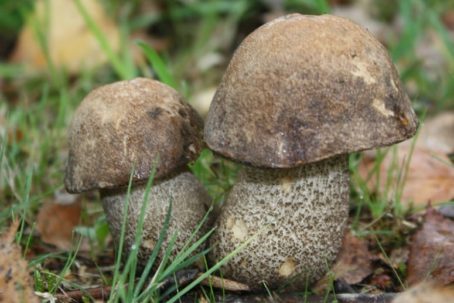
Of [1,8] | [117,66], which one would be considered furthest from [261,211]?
[1,8]

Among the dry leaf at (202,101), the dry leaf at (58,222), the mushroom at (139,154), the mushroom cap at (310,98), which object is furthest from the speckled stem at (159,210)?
the dry leaf at (202,101)

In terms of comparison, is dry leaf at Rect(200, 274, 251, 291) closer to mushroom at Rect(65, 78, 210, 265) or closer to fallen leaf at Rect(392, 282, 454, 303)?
mushroom at Rect(65, 78, 210, 265)

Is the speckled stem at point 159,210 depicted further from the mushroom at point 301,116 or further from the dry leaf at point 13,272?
the dry leaf at point 13,272

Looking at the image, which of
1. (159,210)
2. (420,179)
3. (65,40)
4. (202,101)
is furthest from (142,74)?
(159,210)

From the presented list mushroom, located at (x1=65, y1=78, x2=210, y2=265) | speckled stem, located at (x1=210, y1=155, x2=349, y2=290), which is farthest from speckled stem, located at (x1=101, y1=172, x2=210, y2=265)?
speckled stem, located at (x1=210, y1=155, x2=349, y2=290)

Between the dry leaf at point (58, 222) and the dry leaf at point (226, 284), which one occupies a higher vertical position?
the dry leaf at point (226, 284)
